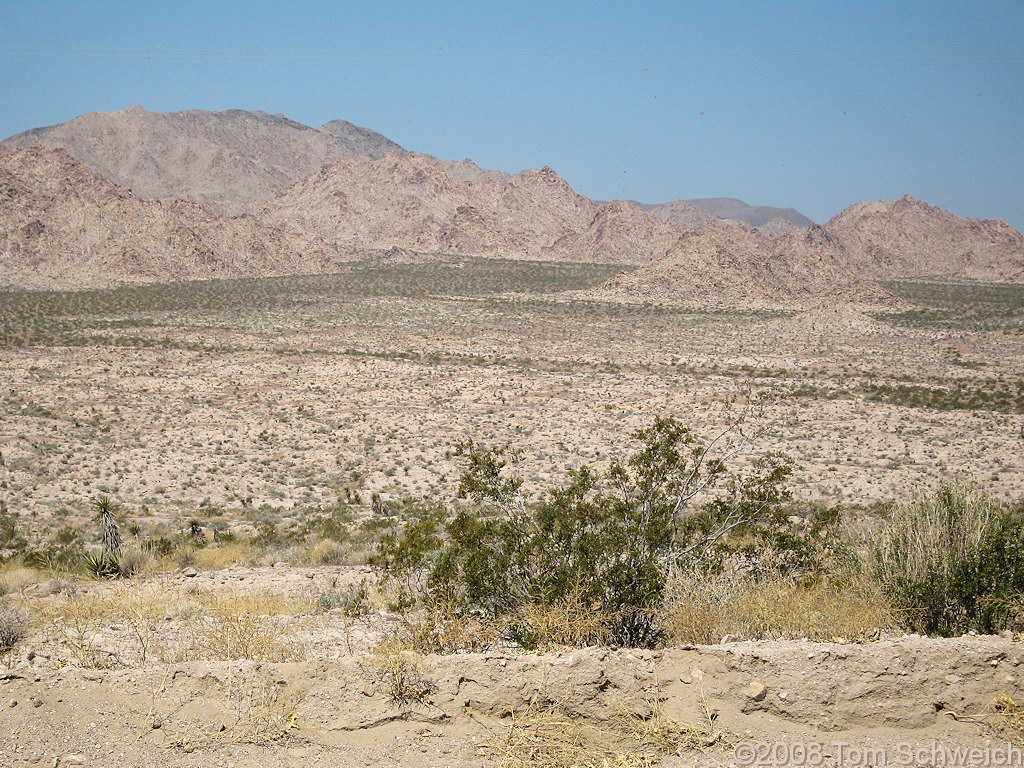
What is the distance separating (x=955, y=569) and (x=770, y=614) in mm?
1543

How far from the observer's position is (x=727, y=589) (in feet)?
20.8

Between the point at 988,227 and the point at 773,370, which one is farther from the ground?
the point at 988,227

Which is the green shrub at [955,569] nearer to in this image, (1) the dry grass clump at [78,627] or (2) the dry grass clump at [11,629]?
(1) the dry grass clump at [78,627]

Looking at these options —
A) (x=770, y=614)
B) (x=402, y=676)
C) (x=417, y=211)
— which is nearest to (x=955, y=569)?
(x=770, y=614)

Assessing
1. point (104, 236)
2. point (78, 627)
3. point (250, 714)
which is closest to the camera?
point (250, 714)

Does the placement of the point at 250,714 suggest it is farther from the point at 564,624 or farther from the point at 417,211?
the point at 417,211

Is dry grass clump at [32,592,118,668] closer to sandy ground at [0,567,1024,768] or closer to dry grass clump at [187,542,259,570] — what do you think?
sandy ground at [0,567,1024,768]

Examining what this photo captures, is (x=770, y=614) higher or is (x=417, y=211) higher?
(x=417, y=211)

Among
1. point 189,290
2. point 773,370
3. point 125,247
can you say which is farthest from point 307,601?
point 125,247

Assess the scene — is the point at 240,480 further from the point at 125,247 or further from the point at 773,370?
the point at 125,247

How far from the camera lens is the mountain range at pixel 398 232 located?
79750 mm

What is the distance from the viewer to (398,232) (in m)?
127

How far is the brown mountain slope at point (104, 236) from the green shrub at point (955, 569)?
273ft

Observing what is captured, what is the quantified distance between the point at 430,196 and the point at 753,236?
192ft
